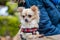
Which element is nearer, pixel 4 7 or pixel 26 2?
pixel 4 7

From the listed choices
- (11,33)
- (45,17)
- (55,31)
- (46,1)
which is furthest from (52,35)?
(11,33)

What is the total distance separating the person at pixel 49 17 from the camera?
129 centimetres

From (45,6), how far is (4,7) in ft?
2.28

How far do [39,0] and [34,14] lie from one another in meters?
0.14

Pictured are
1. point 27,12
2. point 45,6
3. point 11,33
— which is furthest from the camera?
point 45,6

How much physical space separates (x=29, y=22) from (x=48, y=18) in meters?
0.20

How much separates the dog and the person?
0.06m

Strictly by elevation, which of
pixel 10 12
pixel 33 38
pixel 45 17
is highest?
pixel 10 12

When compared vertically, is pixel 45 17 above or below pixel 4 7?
below

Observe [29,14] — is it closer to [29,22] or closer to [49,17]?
[29,22]

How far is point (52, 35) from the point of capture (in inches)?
52.2

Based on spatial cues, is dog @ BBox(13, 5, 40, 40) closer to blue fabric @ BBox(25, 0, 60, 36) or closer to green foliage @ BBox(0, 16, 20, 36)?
blue fabric @ BBox(25, 0, 60, 36)

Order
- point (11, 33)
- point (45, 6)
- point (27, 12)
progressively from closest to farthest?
point (11, 33)
point (27, 12)
point (45, 6)

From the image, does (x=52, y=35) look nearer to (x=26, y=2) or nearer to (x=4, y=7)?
(x=26, y=2)
